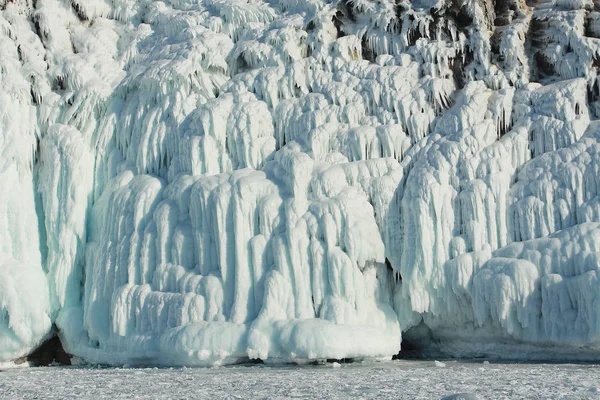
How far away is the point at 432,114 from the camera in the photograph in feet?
63.6

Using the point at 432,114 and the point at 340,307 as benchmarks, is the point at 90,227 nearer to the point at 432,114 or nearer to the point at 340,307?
the point at 340,307

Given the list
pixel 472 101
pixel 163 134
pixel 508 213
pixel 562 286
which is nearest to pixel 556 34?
pixel 472 101

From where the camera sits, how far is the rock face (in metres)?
17.1

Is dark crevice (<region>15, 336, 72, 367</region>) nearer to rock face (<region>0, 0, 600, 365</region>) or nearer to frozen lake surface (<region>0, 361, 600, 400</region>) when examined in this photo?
rock face (<region>0, 0, 600, 365</region>)

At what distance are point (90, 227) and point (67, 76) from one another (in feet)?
14.9

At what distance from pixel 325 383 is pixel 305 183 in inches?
276

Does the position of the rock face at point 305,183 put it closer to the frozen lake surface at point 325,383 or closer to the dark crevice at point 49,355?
the dark crevice at point 49,355

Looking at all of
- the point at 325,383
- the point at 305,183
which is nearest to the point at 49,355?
the point at 305,183

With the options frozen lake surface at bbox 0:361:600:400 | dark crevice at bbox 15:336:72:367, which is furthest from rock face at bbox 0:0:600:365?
frozen lake surface at bbox 0:361:600:400

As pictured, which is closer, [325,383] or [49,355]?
[325,383]

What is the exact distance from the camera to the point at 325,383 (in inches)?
477

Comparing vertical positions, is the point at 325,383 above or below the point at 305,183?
below

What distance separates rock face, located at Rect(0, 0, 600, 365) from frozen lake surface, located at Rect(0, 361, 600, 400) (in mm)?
1691

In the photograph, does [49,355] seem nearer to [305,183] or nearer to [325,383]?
[305,183]
